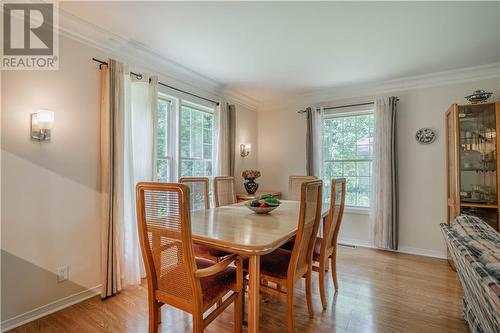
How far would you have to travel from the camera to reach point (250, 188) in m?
4.16

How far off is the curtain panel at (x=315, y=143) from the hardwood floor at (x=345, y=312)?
188 centimetres

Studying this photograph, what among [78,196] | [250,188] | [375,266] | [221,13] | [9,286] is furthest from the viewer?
[250,188]

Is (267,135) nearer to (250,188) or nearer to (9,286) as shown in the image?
(250,188)

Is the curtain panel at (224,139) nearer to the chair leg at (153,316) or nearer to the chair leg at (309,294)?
the chair leg at (309,294)

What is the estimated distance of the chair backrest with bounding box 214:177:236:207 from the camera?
2.90m

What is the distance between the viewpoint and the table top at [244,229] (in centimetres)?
140

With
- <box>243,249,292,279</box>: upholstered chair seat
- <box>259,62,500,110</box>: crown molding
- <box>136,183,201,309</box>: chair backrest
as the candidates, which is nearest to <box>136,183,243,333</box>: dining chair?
<box>136,183,201,309</box>: chair backrest

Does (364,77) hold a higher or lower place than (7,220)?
higher

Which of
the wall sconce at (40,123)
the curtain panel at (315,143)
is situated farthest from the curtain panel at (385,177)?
the wall sconce at (40,123)

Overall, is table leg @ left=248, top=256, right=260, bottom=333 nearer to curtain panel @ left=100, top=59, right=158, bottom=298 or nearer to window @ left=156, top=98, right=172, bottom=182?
curtain panel @ left=100, top=59, right=158, bottom=298

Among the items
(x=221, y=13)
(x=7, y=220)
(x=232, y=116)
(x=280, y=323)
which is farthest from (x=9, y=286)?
(x=232, y=116)

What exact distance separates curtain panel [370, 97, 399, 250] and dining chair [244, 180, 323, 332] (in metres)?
2.28

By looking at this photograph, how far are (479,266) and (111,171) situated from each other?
9.14 feet

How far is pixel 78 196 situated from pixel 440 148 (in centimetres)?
454
